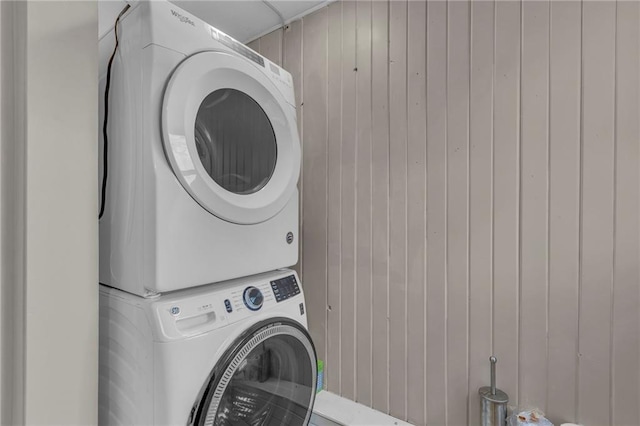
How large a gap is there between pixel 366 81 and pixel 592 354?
1.35 metres

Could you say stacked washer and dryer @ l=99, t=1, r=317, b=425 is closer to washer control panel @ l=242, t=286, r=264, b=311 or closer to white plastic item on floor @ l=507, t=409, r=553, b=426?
washer control panel @ l=242, t=286, r=264, b=311

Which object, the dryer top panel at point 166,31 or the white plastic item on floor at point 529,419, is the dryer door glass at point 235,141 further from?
the white plastic item on floor at point 529,419

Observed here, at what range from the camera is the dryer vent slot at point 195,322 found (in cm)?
91

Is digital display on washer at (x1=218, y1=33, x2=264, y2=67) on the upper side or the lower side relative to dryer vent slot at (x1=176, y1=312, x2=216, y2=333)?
upper

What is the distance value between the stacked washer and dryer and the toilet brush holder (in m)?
0.63

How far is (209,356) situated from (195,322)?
0.11 m

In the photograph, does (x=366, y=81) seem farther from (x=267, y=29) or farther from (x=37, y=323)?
(x=37, y=323)

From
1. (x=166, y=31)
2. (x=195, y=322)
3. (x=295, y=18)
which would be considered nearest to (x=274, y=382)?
(x=195, y=322)

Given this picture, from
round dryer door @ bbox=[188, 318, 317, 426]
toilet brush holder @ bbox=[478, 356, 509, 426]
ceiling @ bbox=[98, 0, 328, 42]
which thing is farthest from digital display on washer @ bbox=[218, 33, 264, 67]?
toilet brush holder @ bbox=[478, 356, 509, 426]

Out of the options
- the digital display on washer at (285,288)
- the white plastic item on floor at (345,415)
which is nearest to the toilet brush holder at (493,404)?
the white plastic item on floor at (345,415)

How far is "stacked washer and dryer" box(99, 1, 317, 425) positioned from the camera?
0.91 m

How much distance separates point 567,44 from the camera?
1094mm

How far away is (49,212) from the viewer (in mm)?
830

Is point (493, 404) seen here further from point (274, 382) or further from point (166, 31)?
point (166, 31)
